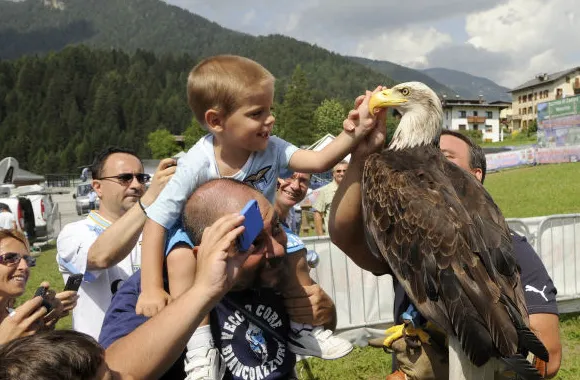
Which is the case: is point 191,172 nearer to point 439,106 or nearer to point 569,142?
point 439,106

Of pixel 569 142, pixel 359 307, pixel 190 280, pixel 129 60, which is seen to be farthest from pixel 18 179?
pixel 129 60

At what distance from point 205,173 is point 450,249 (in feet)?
4.03

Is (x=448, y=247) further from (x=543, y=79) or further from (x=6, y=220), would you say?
(x=543, y=79)

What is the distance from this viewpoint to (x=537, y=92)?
113m

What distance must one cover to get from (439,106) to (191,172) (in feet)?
4.12

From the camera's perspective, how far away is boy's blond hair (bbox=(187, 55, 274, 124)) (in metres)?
2.69

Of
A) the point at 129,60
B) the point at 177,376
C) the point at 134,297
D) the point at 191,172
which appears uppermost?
the point at 129,60

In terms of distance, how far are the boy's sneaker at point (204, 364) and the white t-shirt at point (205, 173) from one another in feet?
2.03

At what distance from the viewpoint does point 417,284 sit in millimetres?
2230

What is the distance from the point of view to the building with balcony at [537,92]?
107 metres

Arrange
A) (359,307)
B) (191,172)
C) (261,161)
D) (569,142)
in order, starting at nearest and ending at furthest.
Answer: (191,172) < (261,161) < (359,307) < (569,142)

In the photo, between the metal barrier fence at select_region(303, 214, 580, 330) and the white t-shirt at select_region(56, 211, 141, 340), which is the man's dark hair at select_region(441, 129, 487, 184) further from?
the metal barrier fence at select_region(303, 214, 580, 330)

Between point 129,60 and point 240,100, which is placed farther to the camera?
point 129,60

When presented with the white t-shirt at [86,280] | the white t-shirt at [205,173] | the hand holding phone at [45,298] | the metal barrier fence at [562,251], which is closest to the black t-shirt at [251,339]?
the white t-shirt at [205,173]
